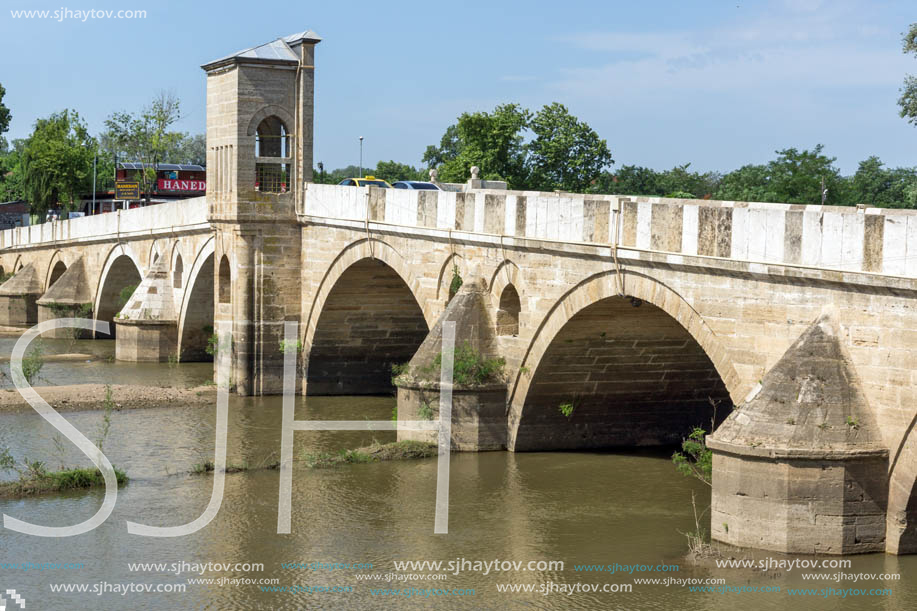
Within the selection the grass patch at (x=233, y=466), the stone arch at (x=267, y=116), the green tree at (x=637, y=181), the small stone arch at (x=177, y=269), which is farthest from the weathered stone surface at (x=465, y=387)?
the green tree at (x=637, y=181)

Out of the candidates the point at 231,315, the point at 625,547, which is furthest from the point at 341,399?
the point at 625,547

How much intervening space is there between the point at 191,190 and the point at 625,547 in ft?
150

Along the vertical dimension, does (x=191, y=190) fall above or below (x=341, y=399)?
above

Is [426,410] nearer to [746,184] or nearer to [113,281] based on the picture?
[113,281]

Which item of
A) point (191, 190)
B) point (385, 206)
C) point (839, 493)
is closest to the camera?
point (839, 493)

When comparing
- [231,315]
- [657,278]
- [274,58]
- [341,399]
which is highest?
[274,58]

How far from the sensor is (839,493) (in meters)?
11.0

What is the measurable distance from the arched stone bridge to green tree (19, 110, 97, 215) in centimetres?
2409

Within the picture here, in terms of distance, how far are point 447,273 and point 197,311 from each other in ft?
37.3

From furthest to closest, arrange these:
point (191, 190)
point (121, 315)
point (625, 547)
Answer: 1. point (191, 190)
2. point (121, 315)
3. point (625, 547)

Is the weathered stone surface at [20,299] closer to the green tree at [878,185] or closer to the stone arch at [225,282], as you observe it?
the stone arch at [225,282]

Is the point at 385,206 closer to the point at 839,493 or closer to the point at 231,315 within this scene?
the point at 231,315

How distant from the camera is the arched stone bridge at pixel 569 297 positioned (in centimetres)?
1111

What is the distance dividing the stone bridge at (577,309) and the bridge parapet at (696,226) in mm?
26
